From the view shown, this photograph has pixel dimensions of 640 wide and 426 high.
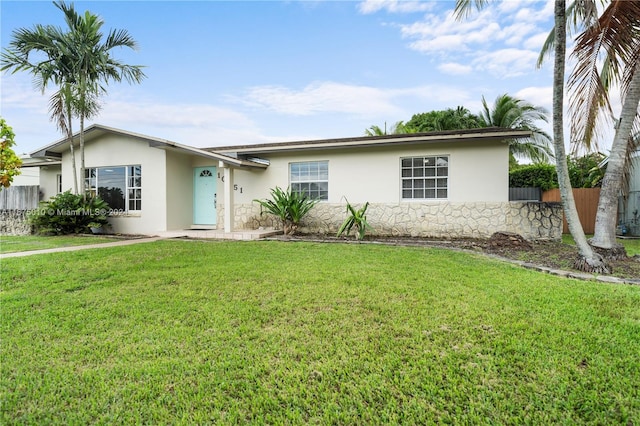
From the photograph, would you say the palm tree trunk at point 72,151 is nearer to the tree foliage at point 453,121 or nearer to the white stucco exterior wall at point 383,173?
the white stucco exterior wall at point 383,173

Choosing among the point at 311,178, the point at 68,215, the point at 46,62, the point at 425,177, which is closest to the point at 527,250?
the point at 425,177

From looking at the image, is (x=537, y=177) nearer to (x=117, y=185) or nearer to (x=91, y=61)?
(x=117, y=185)

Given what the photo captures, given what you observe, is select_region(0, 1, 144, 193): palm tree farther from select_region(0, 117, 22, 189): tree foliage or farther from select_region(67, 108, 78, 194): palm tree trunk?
select_region(0, 117, 22, 189): tree foliage

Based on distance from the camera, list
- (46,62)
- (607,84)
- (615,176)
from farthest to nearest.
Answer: (46,62)
(607,84)
(615,176)

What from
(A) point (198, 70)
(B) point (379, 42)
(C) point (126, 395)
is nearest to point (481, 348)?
(C) point (126, 395)

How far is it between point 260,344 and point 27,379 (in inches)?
71.8

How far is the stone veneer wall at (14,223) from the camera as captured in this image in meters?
12.3

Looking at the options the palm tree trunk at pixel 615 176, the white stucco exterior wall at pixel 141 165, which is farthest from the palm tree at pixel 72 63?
the palm tree trunk at pixel 615 176

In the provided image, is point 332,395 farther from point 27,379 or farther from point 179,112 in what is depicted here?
point 179,112

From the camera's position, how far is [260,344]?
10.0 feet

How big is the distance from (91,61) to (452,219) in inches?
541

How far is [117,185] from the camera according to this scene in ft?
Answer: 41.4

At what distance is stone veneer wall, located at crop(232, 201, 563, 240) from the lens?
9.64 metres

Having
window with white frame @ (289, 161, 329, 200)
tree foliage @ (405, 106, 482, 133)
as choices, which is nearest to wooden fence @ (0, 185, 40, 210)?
window with white frame @ (289, 161, 329, 200)
